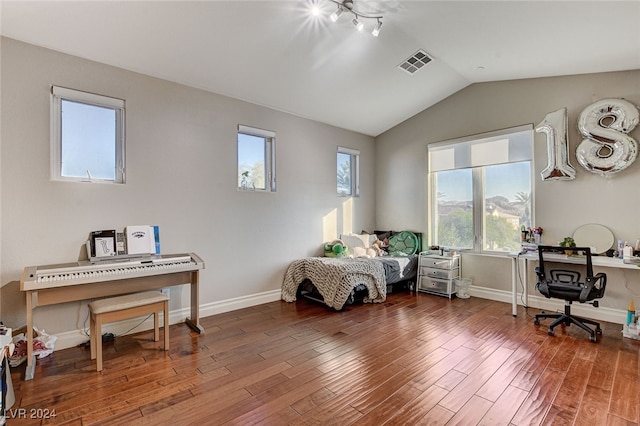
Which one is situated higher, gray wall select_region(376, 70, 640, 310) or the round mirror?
gray wall select_region(376, 70, 640, 310)

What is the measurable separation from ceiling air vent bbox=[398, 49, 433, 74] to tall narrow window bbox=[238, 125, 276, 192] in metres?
1.94

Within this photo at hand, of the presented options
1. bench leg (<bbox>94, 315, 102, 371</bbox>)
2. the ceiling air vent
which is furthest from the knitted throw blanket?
the ceiling air vent

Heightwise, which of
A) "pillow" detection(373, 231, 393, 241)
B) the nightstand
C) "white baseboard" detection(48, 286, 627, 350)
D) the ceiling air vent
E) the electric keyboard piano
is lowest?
"white baseboard" detection(48, 286, 627, 350)

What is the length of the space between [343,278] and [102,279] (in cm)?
250

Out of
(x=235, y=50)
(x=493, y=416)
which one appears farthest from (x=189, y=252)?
(x=493, y=416)

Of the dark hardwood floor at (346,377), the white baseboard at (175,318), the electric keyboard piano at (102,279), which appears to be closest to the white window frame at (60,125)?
the electric keyboard piano at (102,279)

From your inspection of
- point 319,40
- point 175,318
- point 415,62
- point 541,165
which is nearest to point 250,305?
point 175,318

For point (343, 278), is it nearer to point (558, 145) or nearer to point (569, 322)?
point (569, 322)

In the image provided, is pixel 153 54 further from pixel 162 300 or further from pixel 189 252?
pixel 162 300

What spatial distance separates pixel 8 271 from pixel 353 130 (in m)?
4.75

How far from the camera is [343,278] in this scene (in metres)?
3.85

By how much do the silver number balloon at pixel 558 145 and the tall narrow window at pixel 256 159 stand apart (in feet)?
11.4

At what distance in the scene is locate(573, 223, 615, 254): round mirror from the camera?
348cm

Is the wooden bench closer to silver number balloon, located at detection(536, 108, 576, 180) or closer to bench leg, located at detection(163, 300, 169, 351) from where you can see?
bench leg, located at detection(163, 300, 169, 351)
